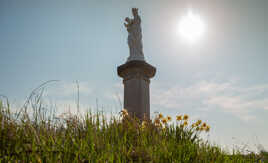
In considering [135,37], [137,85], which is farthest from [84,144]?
[135,37]

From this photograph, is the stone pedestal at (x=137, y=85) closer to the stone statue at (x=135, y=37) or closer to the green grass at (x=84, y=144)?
the stone statue at (x=135, y=37)

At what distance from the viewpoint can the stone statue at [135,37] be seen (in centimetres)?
841

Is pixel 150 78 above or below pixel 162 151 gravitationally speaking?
above

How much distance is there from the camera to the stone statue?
841 cm

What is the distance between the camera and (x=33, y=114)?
2863mm

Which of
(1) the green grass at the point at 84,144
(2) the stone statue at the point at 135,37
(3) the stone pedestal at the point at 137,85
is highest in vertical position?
(2) the stone statue at the point at 135,37

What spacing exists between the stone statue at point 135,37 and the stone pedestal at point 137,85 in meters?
0.65

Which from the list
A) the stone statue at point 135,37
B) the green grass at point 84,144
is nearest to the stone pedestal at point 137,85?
the stone statue at point 135,37

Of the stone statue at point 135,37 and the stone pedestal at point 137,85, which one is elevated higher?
the stone statue at point 135,37

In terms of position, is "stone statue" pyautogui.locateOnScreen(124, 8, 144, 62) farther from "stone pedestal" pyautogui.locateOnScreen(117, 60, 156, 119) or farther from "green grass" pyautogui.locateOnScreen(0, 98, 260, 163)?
"green grass" pyautogui.locateOnScreen(0, 98, 260, 163)

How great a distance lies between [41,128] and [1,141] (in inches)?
20.4

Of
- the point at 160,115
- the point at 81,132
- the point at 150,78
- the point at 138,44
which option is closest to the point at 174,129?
the point at 160,115

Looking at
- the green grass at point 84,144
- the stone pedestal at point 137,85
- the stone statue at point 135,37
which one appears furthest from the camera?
the stone statue at point 135,37

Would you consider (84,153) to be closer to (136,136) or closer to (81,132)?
(81,132)
